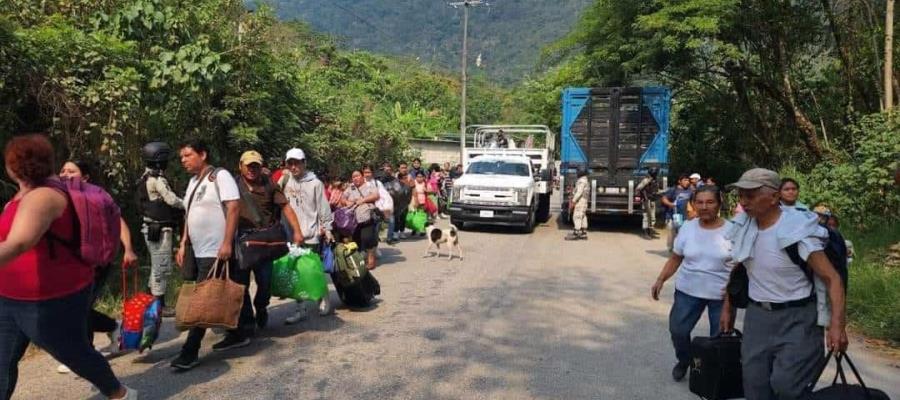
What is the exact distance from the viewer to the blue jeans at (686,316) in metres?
4.89

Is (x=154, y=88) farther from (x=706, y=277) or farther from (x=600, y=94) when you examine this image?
(x=600, y=94)

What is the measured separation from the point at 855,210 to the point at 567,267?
5081 mm

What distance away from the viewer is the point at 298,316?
6.77 metres

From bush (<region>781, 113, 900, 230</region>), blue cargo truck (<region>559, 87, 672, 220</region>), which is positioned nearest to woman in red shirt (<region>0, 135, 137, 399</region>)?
bush (<region>781, 113, 900, 230</region>)

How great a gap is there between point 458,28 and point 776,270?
4684 inches

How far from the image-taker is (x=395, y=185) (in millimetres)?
12812

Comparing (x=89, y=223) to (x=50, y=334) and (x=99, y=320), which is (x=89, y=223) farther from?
(x=99, y=320)

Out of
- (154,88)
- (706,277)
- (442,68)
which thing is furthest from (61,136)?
(442,68)

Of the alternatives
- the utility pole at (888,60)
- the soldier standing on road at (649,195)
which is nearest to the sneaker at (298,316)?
the soldier standing on road at (649,195)

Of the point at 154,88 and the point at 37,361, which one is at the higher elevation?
the point at 154,88

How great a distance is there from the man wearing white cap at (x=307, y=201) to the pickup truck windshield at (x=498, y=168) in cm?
934

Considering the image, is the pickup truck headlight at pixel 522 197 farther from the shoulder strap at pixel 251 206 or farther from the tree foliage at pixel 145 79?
the shoulder strap at pixel 251 206

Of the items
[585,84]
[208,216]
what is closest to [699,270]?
[208,216]

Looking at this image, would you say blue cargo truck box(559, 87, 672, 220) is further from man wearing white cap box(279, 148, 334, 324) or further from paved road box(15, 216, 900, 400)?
man wearing white cap box(279, 148, 334, 324)
